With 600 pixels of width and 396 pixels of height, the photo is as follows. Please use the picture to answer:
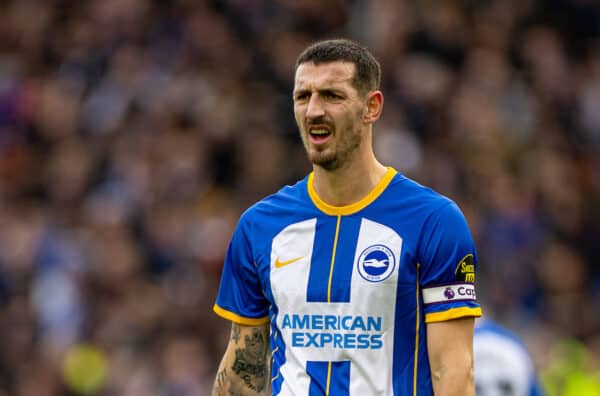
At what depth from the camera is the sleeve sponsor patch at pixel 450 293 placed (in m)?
5.25

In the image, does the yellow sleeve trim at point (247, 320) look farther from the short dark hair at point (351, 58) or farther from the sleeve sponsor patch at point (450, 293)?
the short dark hair at point (351, 58)

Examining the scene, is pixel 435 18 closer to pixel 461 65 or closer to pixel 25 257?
pixel 461 65

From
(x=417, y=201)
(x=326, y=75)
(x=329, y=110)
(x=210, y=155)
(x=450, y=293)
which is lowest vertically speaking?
(x=450, y=293)

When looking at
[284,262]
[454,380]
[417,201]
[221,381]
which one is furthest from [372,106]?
[221,381]

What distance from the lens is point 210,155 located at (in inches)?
543

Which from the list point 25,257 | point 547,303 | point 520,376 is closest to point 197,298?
point 25,257

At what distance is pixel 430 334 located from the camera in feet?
17.3

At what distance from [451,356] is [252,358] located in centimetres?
96

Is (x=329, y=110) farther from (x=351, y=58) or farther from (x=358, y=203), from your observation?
(x=358, y=203)

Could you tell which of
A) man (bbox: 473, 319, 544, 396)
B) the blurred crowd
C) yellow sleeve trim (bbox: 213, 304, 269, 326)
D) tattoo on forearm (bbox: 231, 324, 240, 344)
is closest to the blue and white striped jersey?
yellow sleeve trim (bbox: 213, 304, 269, 326)

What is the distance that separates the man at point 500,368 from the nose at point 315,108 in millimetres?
2650

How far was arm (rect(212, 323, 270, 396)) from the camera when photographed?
577 cm

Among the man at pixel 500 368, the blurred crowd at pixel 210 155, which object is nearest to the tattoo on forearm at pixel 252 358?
the man at pixel 500 368

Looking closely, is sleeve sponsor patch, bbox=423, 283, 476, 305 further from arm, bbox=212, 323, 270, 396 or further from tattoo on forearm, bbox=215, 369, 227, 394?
tattoo on forearm, bbox=215, 369, 227, 394
